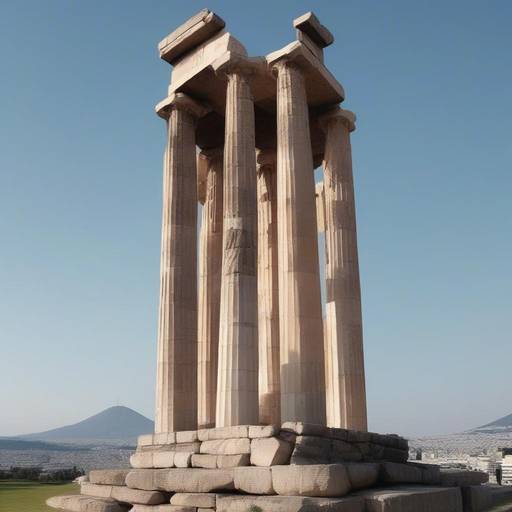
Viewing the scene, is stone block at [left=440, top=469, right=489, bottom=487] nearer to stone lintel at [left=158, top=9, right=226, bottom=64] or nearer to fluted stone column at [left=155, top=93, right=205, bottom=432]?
fluted stone column at [left=155, top=93, right=205, bottom=432]

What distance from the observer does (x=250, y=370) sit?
1172 inches

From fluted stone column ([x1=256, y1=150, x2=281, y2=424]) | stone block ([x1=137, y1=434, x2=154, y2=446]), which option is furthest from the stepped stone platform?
fluted stone column ([x1=256, y1=150, x2=281, y2=424])

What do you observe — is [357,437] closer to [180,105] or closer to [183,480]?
[183,480]

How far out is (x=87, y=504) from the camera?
81.7 ft

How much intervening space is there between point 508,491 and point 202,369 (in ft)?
56.7

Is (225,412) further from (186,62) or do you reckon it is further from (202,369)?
(186,62)

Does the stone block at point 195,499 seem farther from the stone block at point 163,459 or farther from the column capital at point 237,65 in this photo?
the column capital at point 237,65

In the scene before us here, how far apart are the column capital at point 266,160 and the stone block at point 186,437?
2049cm

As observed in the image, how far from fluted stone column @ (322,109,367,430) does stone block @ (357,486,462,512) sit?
32.6 ft

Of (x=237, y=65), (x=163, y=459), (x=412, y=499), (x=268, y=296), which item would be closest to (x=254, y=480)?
(x=412, y=499)

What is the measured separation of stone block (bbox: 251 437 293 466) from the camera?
74.3 feet

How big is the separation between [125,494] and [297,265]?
13.0 metres

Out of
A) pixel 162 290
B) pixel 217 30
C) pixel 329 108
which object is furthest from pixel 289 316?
pixel 217 30

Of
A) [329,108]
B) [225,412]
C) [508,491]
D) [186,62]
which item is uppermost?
[186,62]
